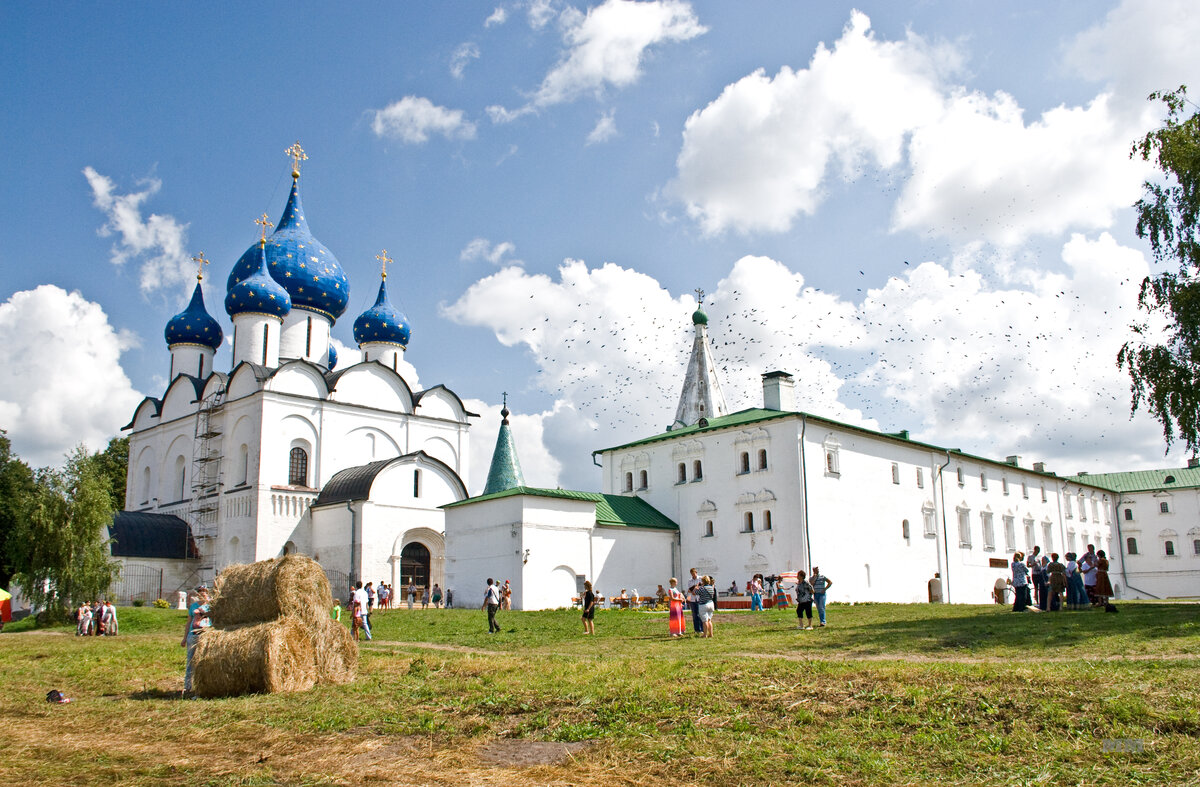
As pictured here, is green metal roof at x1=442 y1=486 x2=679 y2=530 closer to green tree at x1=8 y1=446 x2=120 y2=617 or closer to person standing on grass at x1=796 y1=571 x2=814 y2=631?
green tree at x1=8 y1=446 x2=120 y2=617

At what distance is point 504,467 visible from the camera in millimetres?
41656

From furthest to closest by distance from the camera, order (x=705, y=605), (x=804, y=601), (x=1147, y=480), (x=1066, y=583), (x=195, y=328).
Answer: (x=1147, y=480) → (x=195, y=328) → (x=1066, y=583) → (x=804, y=601) → (x=705, y=605)

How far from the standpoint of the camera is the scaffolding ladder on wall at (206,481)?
128 feet

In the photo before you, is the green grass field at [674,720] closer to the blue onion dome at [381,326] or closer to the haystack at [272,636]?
the haystack at [272,636]

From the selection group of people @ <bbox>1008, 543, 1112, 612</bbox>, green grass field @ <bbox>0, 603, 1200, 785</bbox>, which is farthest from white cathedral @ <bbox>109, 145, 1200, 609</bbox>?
green grass field @ <bbox>0, 603, 1200, 785</bbox>

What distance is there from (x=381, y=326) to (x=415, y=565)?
1375 cm

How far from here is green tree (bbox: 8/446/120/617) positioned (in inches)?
1150

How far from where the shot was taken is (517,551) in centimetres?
3116

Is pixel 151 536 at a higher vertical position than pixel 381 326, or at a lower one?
lower

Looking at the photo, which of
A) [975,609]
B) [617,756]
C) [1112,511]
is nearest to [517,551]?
[975,609]

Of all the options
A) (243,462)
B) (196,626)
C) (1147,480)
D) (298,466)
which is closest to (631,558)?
(298,466)

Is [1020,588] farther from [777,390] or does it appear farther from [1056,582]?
[777,390]

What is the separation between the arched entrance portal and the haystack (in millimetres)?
25914

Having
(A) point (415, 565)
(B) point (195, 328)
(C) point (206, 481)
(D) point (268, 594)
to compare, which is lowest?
(D) point (268, 594)
